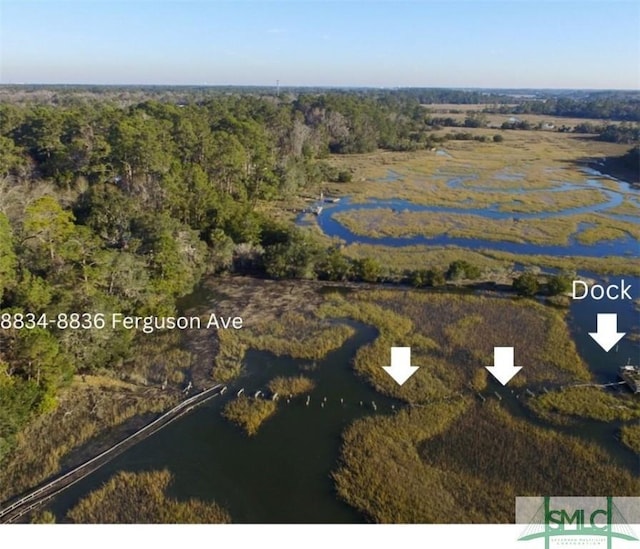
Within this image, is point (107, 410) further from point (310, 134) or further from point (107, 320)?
point (310, 134)

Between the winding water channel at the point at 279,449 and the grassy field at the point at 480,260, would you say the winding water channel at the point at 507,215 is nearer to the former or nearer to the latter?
the grassy field at the point at 480,260

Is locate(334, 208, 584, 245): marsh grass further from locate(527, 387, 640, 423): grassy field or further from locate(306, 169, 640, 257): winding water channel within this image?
locate(527, 387, 640, 423): grassy field

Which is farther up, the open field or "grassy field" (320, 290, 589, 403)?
the open field

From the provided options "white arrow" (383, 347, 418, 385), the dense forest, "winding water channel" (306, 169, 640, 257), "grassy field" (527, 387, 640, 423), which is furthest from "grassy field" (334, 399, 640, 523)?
"winding water channel" (306, 169, 640, 257)

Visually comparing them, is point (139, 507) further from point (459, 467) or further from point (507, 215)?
point (507, 215)

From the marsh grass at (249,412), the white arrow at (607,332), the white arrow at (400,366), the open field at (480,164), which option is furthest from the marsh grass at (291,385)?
the open field at (480,164)
